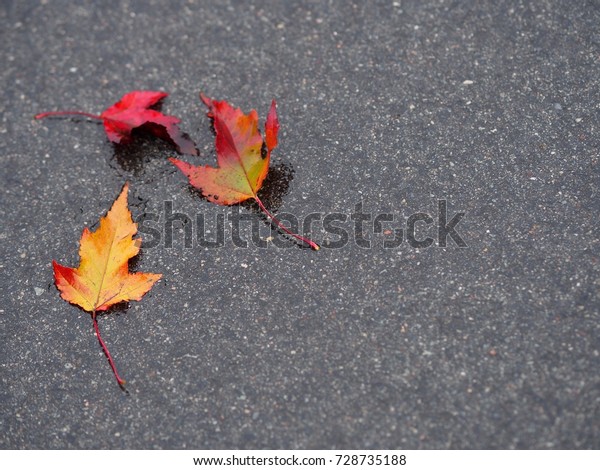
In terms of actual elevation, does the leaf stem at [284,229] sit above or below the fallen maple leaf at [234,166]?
below

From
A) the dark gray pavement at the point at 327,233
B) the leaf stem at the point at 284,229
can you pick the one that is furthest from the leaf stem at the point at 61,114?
the leaf stem at the point at 284,229

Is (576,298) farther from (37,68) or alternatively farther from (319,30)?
(37,68)

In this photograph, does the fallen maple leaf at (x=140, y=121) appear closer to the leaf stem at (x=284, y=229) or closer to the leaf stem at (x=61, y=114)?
the leaf stem at (x=61, y=114)

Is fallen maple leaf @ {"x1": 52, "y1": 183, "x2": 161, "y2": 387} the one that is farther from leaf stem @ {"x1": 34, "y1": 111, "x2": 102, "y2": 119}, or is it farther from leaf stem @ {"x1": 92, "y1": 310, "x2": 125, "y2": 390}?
leaf stem @ {"x1": 34, "y1": 111, "x2": 102, "y2": 119}

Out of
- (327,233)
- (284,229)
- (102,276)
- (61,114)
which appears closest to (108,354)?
(102,276)

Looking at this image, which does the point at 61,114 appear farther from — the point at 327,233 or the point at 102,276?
the point at 327,233

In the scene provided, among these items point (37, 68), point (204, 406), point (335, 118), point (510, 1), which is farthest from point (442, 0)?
point (204, 406)

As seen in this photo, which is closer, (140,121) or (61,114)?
(140,121)
